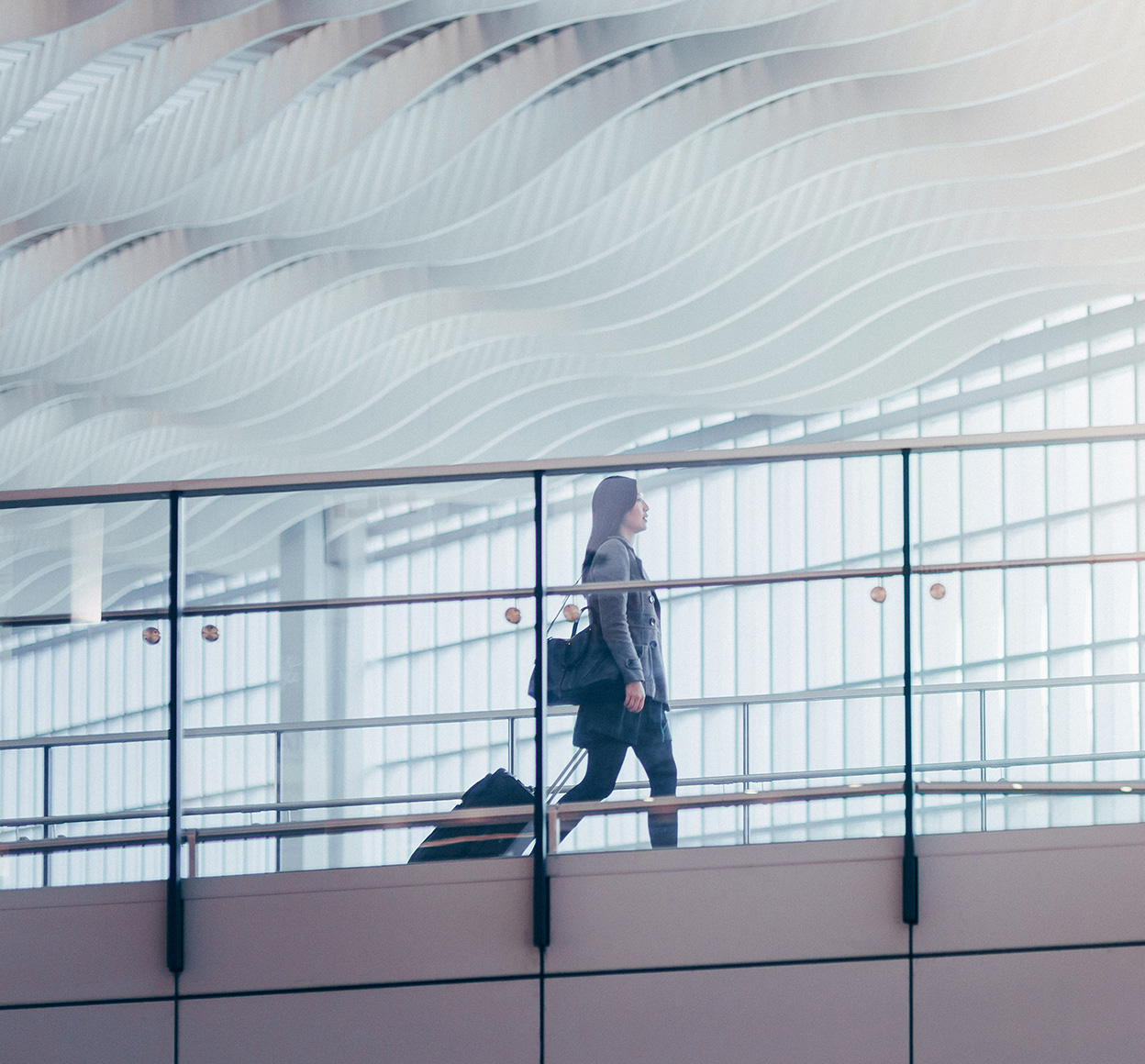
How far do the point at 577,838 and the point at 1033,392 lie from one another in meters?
14.1

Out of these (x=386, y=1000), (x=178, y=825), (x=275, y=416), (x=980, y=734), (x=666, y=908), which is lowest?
(x=386, y=1000)

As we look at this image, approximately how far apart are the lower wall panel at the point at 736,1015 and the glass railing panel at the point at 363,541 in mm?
1419

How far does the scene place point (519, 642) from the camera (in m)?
4.25

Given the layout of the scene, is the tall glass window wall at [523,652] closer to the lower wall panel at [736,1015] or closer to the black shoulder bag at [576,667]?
the black shoulder bag at [576,667]

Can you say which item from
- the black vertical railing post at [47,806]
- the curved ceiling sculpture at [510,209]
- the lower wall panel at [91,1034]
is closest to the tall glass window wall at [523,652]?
the black vertical railing post at [47,806]

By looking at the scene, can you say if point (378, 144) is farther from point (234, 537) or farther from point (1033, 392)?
point (1033, 392)

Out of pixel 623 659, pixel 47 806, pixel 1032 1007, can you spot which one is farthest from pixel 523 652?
pixel 1032 1007

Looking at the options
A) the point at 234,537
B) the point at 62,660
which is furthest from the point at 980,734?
the point at 62,660

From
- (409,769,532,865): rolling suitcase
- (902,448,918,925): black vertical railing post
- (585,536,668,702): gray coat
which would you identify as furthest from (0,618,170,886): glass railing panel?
(902,448,918,925): black vertical railing post

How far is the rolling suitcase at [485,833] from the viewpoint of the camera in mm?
4246

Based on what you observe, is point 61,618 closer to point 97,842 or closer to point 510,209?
point 97,842

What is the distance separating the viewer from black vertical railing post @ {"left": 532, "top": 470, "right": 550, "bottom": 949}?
424 centimetres

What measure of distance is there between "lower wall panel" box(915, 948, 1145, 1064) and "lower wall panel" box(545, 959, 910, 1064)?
95mm

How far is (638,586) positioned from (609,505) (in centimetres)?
27
